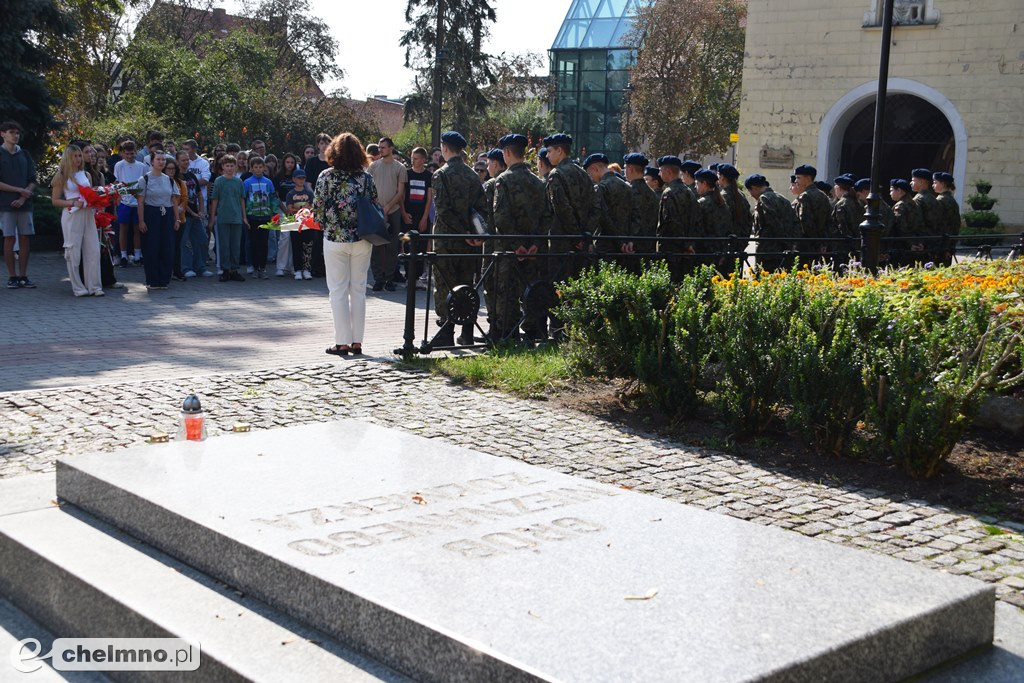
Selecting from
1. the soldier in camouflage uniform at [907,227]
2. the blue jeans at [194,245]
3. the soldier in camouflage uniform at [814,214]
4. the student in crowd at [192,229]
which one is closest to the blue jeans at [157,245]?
the student in crowd at [192,229]

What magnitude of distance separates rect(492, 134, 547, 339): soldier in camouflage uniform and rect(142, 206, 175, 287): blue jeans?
5777 mm

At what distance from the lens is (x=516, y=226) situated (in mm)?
11578

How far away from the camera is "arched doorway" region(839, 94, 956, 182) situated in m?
32.3

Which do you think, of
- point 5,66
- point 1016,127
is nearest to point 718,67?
point 1016,127

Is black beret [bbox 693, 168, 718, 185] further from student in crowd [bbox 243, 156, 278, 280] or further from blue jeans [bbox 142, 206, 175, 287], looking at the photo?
blue jeans [bbox 142, 206, 175, 287]

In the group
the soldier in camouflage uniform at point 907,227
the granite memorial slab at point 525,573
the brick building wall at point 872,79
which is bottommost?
the granite memorial slab at point 525,573

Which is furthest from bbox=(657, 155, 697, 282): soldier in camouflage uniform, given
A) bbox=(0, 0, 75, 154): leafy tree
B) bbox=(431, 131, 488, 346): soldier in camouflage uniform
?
bbox=(0, 0, 75, 154): leafy tree

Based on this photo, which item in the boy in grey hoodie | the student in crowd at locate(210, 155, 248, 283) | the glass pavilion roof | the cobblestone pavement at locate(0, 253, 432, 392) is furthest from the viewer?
the glass pavilion roof

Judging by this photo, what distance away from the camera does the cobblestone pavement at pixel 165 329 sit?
9.63 meters

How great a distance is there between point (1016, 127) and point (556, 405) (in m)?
26.1

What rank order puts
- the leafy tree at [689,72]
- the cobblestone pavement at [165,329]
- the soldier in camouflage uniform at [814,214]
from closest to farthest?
the cobblestone pavement at [165,329], the soldier in camouflage uniform at [814,214], the leafy tree at [689,72]

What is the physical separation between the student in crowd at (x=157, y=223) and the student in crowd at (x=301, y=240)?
233cm

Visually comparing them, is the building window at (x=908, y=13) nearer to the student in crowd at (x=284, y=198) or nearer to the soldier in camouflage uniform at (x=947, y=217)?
the soldier in camouflage uniform at (x=947, y=217)

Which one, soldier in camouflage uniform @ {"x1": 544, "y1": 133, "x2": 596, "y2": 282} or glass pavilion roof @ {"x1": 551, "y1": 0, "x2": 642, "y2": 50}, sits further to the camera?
glass pavilion roof @ {"x1": 551, "y1": 0, "x2": 642, "y2": 50}
